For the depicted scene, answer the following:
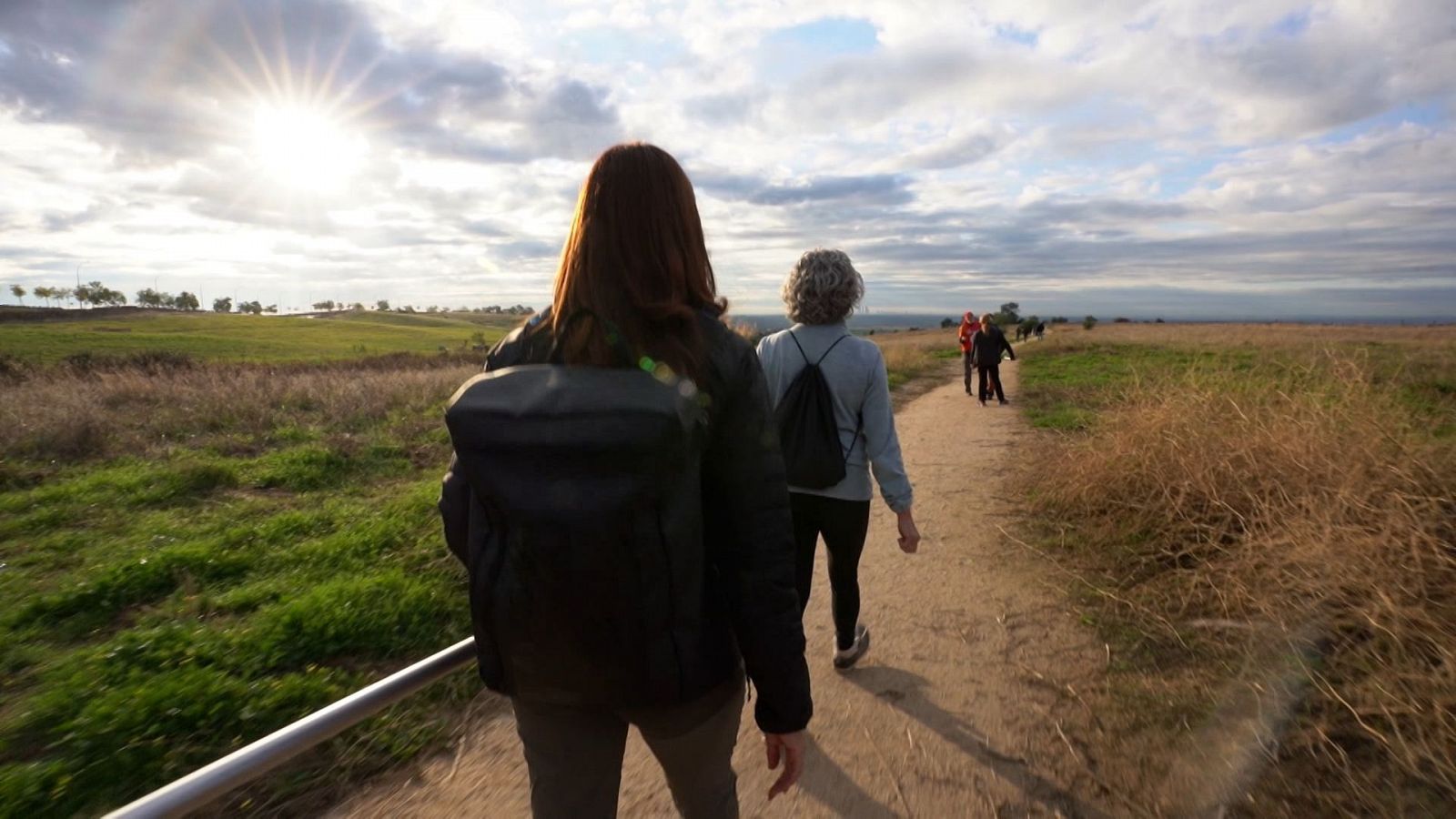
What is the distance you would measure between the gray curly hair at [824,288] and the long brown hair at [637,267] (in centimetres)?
164

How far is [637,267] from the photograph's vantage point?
1325mm

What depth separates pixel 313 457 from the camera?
7.96 m

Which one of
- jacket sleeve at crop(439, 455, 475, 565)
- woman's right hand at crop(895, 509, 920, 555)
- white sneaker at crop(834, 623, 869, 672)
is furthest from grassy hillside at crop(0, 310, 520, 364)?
jacket sleeve at crop(439, 455, 475, 565)

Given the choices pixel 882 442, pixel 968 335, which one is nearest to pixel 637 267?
pixel 882 442

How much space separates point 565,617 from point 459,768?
7.48ft

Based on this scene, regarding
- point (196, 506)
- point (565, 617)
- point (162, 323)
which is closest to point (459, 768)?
point (565, 617)

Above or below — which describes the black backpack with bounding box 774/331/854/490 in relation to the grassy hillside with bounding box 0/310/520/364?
above

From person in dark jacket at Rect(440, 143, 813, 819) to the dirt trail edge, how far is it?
1578 mm

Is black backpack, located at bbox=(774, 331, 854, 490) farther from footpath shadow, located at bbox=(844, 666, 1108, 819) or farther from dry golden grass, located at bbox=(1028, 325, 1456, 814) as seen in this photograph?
dry golden grass, located at bbox=(1028, 325, 1456, 814)

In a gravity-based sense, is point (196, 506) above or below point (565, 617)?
below

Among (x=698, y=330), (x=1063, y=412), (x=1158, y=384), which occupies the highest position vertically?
(x=698, y=330)

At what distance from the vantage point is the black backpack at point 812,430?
118 inches

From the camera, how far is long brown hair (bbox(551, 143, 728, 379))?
1271mm

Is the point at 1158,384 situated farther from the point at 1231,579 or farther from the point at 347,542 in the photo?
the point at 347,542
